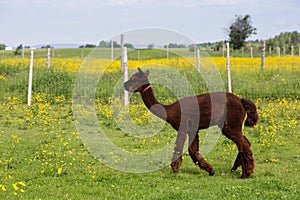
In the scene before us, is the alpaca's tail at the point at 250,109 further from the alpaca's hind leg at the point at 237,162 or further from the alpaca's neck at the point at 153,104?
the alpaca's neck at the point at 153,104

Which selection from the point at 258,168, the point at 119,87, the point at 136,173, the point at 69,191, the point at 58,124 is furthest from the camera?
the point at 119,87

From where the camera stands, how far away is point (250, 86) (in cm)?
1986

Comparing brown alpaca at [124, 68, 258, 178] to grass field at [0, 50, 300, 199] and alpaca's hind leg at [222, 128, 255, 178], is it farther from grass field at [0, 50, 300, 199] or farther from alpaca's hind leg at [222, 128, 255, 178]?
grass field at [0, 50, 300, 199]

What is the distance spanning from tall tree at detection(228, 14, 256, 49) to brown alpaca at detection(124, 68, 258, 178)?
38.7 metres

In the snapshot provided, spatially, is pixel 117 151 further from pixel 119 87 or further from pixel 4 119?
pixel 119 87

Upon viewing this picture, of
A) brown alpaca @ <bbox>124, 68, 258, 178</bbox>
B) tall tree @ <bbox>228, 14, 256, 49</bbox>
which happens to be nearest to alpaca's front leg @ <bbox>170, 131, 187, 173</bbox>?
brown alpaca @ <bbox>124, 68, 258, 178</bbox>

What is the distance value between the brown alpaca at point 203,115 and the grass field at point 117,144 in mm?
323

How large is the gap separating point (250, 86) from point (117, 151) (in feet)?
34.5

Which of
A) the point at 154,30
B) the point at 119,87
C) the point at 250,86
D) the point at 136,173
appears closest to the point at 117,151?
the point at 136,173

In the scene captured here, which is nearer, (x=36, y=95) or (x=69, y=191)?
(x=69, y=191)

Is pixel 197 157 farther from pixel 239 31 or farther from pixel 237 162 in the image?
pixel 239 31

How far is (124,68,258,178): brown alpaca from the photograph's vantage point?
8516 millimetres

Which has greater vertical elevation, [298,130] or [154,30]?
[154,30]

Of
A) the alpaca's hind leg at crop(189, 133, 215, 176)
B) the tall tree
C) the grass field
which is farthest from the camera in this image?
the tall tree
